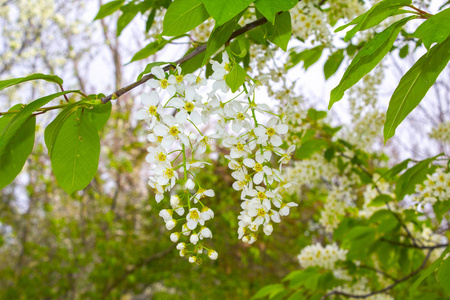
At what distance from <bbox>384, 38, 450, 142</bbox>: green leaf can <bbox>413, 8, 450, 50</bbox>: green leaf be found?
0.33 ft

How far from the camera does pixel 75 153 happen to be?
0.84 metres

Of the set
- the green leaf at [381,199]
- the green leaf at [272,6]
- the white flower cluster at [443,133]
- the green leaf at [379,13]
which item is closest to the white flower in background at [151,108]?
the green leaf at [272,6]

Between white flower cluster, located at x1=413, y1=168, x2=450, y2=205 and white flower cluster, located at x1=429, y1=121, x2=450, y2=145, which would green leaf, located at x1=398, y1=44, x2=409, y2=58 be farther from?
white flower cluster, located at x1=429, y1=121, x2=450, y2=145

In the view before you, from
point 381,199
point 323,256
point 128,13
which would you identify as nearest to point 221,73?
point 128,13

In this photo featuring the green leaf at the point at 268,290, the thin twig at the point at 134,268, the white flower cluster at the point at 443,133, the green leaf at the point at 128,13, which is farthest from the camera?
the thin twig at the point at 134,268

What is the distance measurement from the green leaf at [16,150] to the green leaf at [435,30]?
2.67ft

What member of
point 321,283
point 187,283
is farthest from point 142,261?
point 321,283

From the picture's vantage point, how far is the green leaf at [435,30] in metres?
0.57

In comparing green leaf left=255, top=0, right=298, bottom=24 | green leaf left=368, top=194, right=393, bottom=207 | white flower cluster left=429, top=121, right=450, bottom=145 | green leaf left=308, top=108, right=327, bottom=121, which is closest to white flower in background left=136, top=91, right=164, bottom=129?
green leaf left=255, top=0, right=298, bottom=24

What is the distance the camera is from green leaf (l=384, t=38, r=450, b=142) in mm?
692

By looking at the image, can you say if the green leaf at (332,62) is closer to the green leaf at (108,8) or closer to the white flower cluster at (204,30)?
the white flower cluster at (204,30)

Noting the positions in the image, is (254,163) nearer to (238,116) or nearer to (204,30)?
(238,116)

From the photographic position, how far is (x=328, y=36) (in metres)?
1.60

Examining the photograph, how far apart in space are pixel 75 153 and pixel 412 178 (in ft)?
4.06
